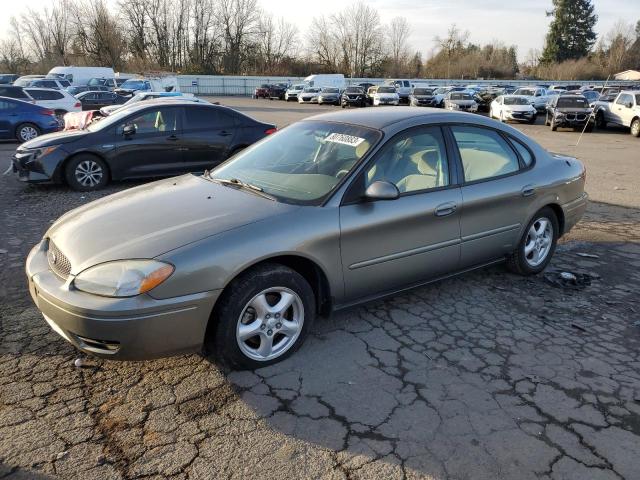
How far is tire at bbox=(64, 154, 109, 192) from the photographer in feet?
26.5

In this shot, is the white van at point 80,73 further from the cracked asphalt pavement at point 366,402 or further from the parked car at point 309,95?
the cracked asphalt pavement at point 366,402

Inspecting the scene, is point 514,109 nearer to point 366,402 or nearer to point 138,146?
point 138,146

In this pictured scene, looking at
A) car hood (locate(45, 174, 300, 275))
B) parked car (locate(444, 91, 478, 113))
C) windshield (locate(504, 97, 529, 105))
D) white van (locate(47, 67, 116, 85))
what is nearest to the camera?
car hood (locate(45, 174, 300, 275))

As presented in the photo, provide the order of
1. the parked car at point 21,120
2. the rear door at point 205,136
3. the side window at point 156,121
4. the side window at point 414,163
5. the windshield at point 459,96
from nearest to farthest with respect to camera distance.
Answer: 1. the side window at point 414,163
2. the side window at point 156,121
3. the rear door at point 205,136
4. the parked car at point 21,120
5. the windshield at point 459,96

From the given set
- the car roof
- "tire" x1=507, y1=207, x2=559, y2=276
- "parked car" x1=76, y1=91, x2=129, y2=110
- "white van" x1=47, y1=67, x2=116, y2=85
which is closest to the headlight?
the car roof

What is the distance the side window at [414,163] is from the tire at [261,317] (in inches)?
36.6

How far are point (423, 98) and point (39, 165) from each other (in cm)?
2983

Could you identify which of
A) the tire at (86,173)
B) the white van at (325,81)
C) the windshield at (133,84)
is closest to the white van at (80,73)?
the windshield at (133,84)

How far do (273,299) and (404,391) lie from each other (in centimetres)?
99

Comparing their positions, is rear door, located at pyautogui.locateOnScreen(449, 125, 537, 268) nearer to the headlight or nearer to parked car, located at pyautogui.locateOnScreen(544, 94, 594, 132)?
the headlight

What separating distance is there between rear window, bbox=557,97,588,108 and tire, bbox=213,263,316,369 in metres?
22.1

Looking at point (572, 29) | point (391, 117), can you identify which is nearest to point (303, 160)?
point (391, 117)

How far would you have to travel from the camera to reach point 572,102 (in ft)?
72.4

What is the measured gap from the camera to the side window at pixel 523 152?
4.63m
